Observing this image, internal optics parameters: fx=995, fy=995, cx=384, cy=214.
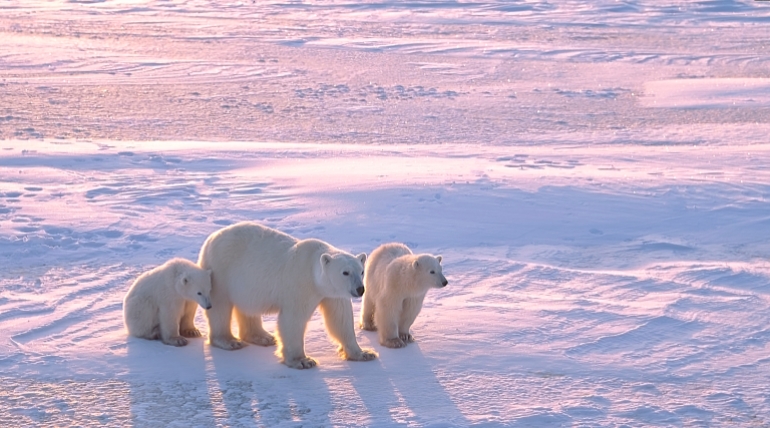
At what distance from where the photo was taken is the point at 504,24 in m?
21.7

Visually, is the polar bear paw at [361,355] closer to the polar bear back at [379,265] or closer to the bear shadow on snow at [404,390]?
the bear shadow on snow at [404,390]

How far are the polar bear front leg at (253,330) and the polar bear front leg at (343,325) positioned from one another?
416mm

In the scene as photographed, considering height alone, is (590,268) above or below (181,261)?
below

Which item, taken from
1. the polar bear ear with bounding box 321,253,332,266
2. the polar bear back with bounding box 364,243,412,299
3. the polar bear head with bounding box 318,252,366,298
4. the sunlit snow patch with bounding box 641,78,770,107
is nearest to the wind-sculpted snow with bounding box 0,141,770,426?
the polar bear back with bounding box 364,243,412,299

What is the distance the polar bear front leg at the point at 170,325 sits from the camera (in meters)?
4.71

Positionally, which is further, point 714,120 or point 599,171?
point 714,120

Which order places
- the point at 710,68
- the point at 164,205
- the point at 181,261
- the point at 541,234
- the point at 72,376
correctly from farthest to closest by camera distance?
the point at 710,68, the point at 164,205, the point at 541,234, the point at 181,261, the point at 72,376

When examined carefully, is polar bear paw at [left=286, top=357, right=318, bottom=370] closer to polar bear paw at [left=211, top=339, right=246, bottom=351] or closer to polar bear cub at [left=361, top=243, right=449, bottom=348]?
polar bear paw at [left=211, top=339, right=246, bottom=351]

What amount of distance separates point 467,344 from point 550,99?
27.9ft

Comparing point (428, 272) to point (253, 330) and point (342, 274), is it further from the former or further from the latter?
point (253, 330)

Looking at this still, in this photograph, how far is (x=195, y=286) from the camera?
4.59 meters

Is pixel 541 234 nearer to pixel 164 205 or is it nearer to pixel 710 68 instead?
pixel 164 205

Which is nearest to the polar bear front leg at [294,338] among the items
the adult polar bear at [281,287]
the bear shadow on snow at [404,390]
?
the adult polar bear at [281,287]

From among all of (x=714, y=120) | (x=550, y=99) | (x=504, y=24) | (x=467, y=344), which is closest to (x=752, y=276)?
(x=467, y=344)
